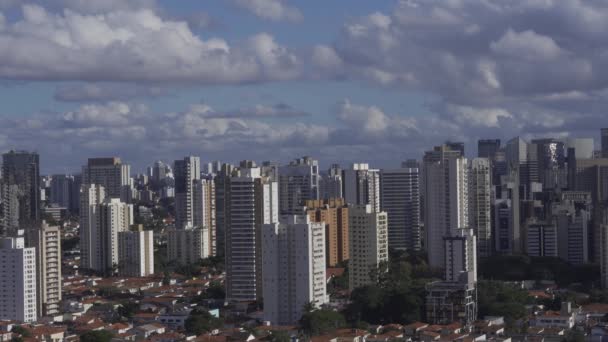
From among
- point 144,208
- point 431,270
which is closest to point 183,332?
point 431,270

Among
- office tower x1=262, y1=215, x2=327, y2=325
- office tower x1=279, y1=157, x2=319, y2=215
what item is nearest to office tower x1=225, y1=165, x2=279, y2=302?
office tower x1=262, y1=215, x2=327, y2=325

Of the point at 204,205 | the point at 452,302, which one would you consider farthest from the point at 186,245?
the point at 452,302

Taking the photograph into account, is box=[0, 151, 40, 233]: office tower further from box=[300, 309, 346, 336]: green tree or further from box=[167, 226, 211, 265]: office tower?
box=[300, 309, 346, 336]: green tree

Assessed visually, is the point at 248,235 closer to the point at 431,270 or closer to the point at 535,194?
the point at 431,270

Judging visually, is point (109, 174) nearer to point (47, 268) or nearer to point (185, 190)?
point (185, 190)

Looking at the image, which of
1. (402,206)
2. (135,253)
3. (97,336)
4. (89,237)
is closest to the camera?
(97,336)
